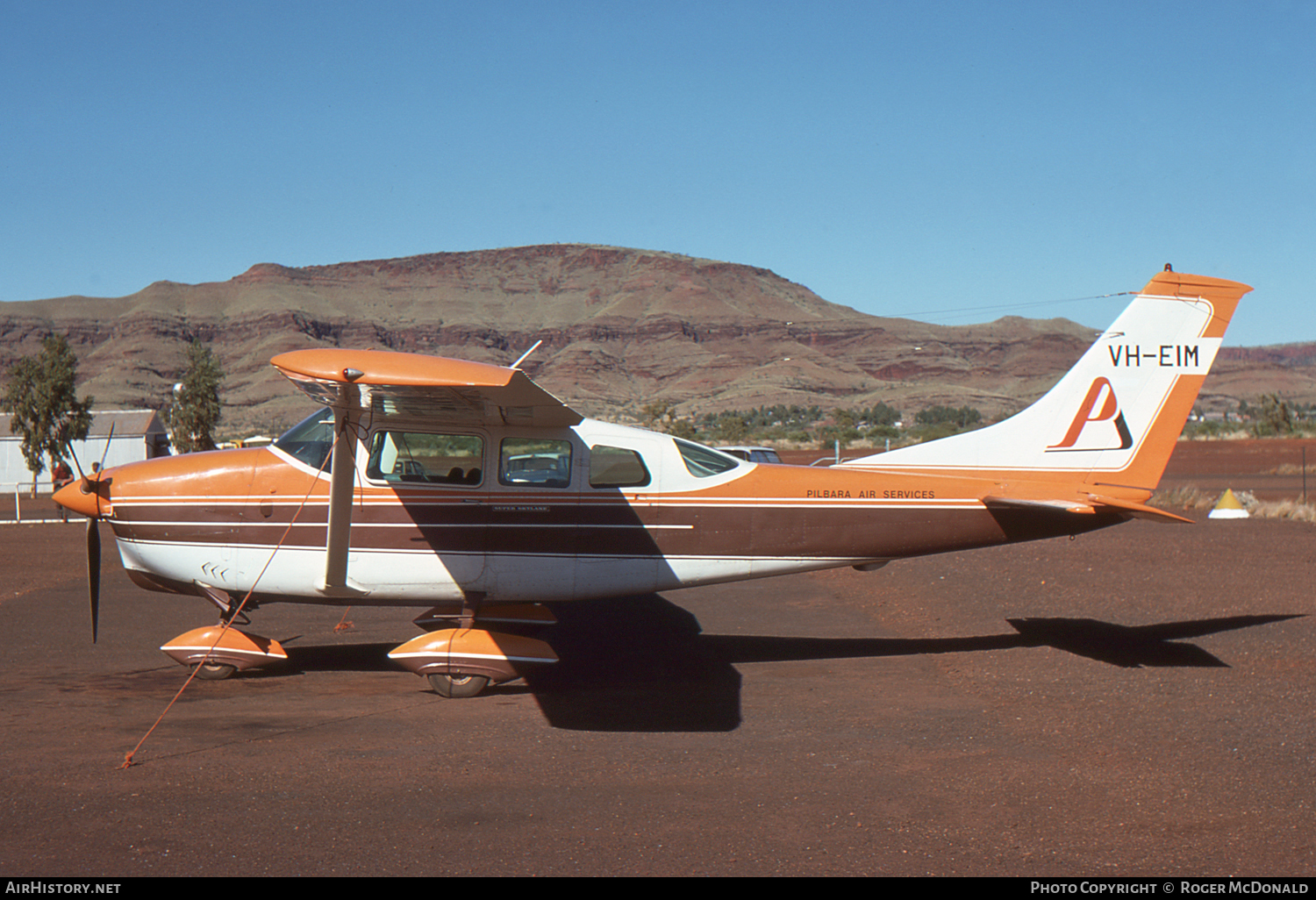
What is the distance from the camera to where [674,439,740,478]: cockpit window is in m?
8.29

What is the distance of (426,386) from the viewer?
5934mm

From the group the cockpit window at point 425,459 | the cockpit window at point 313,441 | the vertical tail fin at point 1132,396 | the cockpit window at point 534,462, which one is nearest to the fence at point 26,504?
the cockpit window at point 313,441

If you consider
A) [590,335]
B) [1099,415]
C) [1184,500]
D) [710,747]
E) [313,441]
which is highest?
[590,335]

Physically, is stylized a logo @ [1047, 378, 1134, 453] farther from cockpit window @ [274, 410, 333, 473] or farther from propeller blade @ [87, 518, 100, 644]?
propeller blade @ [87, 518, 100, 644]

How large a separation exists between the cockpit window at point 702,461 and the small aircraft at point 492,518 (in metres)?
0.02

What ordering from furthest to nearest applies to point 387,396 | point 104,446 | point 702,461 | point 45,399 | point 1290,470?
point 104,446 < point 1290,470 < point 45,399 < point 702,461 < point 387,396

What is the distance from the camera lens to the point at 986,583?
12180mm

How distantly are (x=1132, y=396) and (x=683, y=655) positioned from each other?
5.01 metres

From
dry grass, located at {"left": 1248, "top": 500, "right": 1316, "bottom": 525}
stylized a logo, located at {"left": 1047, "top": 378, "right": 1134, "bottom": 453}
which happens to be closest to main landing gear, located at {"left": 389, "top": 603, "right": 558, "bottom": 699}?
stylized a logo, located at {"left": 1047, "top": 378, "right": 1134, "bottom": 453}

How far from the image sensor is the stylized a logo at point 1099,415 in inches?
342

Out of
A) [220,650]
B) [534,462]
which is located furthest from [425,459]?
[220,650]

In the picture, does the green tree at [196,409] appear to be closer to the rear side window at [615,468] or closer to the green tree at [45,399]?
the green tree at [45,399]

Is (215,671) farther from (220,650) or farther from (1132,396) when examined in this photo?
(1132,396)
